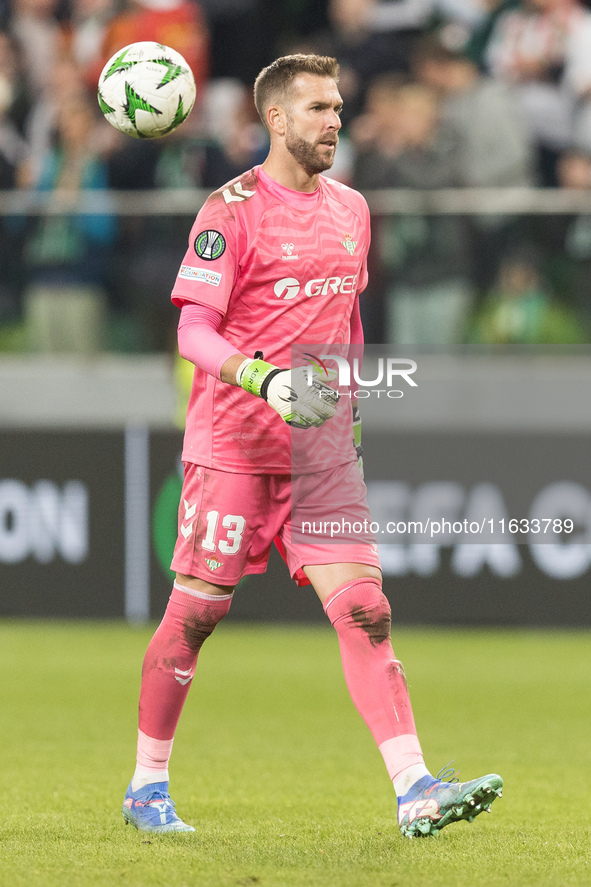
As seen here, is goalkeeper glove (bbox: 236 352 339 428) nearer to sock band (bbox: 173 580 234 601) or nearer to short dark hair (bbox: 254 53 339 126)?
sock band (bbox: 173 580 234 601)

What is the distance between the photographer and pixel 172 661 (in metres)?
4.37

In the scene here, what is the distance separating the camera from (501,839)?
4238 mm

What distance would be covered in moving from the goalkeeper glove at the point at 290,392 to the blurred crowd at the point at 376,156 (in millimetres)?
5384

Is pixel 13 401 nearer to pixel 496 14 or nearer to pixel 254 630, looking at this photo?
pixel 254 630

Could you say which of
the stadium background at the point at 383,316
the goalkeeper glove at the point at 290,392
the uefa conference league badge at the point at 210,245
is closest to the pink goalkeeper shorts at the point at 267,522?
the goalkeeper glove at the point at 290,392

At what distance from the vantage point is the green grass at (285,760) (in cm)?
381

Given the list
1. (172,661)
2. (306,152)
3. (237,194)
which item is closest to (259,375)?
(237,194)

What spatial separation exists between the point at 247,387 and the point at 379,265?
18.5 ft

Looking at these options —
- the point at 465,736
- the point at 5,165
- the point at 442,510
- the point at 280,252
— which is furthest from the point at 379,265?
the point at 280,252

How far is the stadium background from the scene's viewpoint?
31.5 ft

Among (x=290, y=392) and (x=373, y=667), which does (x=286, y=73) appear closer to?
(x=290, y=392)

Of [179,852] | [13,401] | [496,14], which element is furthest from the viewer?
[496,14]

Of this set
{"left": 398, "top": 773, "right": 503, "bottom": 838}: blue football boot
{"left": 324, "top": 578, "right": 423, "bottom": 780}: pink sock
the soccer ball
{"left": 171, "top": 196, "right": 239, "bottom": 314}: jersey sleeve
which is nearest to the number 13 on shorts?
{"left": 324, "top": 578, "right": 423, "bottom": 780}: pink sock

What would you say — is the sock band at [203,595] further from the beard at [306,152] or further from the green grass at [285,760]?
the beard at [306,152]
